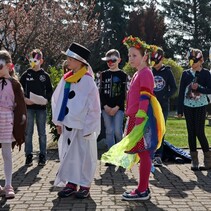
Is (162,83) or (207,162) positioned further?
(162,83)

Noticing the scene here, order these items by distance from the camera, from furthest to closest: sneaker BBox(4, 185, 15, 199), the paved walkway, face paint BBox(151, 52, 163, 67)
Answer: face paint BBox(151, 52, 163, 67) → sneaker BBox(4, 185, 15, 199) → the paved walkway

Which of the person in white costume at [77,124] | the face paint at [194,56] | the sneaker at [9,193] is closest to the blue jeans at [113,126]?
the face paint at [194,56]

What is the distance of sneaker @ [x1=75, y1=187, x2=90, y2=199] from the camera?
5.65 metres

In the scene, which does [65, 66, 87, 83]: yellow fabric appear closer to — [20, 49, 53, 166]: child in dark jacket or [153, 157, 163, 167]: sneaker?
[20, 49, 53, 166]: child in dark jacket

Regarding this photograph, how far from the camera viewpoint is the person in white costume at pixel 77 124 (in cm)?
577

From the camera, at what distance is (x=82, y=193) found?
Result: 567 cm

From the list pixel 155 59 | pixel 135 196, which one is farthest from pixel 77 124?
pixel 155 59

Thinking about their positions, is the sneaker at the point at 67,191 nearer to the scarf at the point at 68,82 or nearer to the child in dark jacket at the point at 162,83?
the scarf at the point at 68,82

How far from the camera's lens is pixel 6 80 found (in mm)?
5883

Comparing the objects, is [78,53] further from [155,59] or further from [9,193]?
[155,59]

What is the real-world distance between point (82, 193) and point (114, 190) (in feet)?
2.06

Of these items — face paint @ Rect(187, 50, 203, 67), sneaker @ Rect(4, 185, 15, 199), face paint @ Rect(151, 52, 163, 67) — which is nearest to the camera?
sneaker @ Rect(4, 185, 15, 199)

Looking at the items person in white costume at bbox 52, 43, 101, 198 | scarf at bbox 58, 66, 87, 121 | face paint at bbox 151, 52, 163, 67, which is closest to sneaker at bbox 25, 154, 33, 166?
person in white costume at bbox 52, 43, 101, 198

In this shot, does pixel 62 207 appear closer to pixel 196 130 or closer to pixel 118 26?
pixel 196 130
